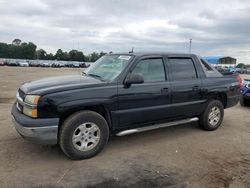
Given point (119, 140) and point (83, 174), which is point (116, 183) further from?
point (119, 140)

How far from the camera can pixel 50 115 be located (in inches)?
160

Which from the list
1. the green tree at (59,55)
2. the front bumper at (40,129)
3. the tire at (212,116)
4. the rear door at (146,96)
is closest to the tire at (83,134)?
the front bumper at (40,129)

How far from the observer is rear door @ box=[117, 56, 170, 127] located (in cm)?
472

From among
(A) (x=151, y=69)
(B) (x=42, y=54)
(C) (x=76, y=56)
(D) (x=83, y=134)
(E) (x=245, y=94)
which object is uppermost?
(B) (x=42, y=54)

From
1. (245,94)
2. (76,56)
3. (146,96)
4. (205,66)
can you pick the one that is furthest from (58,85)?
(76,56)

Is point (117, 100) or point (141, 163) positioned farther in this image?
point (117, 100)

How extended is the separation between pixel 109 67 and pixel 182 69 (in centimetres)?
158

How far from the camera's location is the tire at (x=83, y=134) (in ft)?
13.7

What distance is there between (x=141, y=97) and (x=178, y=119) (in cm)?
122

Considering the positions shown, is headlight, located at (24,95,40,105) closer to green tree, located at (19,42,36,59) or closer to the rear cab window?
the rear cab window

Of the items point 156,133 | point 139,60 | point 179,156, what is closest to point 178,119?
point 156,133

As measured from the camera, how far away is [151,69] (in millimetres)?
5199

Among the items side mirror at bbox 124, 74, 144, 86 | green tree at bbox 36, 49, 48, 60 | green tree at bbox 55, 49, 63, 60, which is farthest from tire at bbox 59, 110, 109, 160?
green tree at bbox 36, 49, 48, 60

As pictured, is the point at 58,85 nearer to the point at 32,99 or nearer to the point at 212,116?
the point at 32,99
